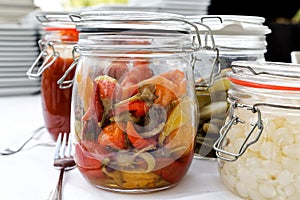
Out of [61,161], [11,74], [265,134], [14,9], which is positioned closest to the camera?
[265,134]

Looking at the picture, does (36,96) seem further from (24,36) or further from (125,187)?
(125,187)

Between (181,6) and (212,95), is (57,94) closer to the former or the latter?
(212,95)

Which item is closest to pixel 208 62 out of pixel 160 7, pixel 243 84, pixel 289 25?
pixel 243 84

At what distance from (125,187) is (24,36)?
77cm

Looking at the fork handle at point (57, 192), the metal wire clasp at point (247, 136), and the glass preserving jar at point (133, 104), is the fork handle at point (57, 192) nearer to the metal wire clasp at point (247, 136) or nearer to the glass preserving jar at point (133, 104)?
the glass preserving jar at point (133, 104)

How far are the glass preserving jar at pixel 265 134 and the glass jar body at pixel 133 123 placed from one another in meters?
0.05

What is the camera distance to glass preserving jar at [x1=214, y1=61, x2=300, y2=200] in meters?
0.40

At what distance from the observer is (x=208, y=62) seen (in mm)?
550

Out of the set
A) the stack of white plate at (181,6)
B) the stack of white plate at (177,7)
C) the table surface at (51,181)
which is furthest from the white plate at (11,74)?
the table surface at (51,181)

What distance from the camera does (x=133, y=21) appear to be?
1.43 ft

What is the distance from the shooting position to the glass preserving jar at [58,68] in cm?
61

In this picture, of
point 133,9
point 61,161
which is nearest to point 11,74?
point 133,9

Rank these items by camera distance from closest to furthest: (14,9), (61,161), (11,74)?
(61,161) → (11,74) → (14,9)

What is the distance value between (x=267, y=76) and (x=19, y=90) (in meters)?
0.82
